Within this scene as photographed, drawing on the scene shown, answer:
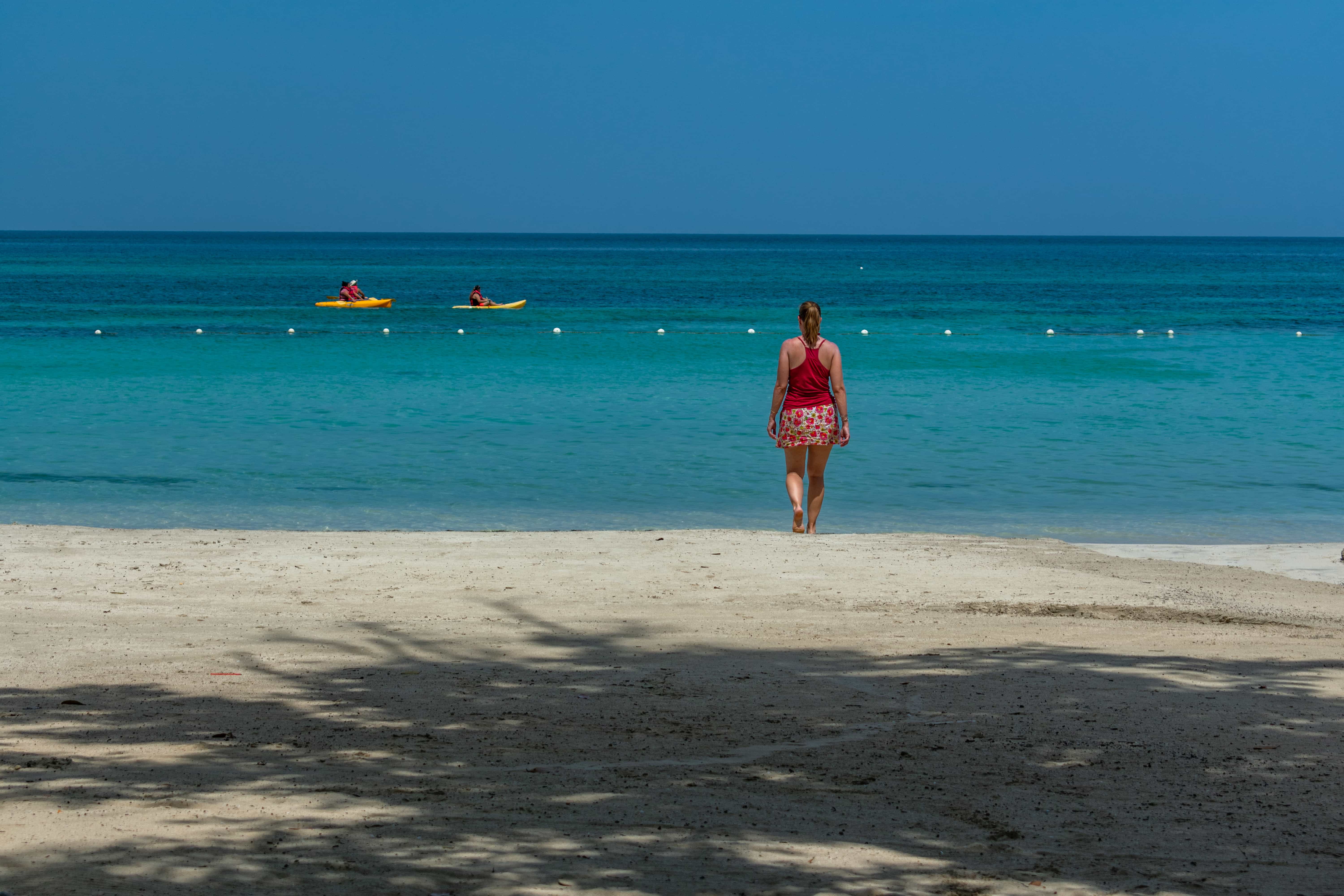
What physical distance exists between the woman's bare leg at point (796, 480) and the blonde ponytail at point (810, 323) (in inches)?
34.7

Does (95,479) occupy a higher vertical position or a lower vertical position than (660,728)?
lower

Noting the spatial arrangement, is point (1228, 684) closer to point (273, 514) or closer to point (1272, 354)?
point (273, 514)

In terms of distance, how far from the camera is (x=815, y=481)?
34.4 feet

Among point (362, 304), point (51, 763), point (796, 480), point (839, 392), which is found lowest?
point (51, 763)

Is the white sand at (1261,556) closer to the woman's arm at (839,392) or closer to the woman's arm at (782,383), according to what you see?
the woman's arm at (839,392)

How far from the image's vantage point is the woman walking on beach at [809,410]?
10008 mm

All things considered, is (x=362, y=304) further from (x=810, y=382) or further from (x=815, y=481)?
(x=810, y=382)

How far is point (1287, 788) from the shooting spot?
4.49 m

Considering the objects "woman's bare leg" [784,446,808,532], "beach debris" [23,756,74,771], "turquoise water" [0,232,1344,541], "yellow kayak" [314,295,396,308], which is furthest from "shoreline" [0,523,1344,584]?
"yellow kayak" [314,295,396,308]

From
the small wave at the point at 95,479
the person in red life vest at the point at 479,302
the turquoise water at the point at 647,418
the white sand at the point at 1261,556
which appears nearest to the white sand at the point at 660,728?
the white sand at the point at 1261,556

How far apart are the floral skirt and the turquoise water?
2.11 meters

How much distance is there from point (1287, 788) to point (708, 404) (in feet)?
59.6

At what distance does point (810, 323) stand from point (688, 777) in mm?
5743

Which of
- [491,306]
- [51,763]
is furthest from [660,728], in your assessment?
[491,306]
